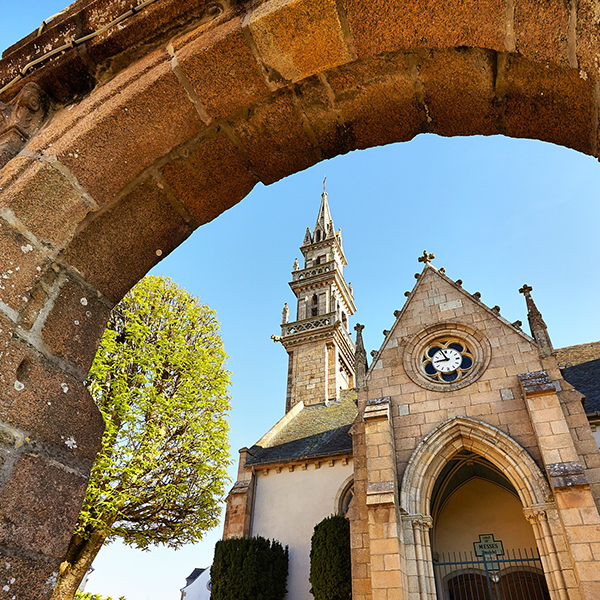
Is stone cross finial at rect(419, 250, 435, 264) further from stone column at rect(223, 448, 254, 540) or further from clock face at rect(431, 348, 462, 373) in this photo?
stone column at rect(223, 448, 254, 540)

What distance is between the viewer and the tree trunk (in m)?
9.46

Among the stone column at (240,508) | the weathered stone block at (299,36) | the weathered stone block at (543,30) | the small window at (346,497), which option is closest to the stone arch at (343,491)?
the small window at (346,497)

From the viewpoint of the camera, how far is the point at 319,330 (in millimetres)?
26844

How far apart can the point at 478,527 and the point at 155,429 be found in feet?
30.7

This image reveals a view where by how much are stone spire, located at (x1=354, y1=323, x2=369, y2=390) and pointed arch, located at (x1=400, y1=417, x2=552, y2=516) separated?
2.25 meters

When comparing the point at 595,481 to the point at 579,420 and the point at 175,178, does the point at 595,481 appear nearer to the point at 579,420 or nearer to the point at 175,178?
the point at 579,420

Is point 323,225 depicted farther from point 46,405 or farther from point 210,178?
point 46,405

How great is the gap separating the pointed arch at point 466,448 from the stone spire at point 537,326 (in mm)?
2339

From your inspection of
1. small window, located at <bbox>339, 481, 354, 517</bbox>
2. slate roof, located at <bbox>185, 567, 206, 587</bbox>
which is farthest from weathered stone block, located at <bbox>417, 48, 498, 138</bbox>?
slate roof, located at <bbox>185, 567, 206, 587</bbox>

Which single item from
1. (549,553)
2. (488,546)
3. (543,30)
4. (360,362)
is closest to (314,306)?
(360,362)

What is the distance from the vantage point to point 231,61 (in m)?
1.96

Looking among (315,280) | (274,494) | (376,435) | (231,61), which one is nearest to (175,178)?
(231,61)

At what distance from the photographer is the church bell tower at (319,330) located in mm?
25094

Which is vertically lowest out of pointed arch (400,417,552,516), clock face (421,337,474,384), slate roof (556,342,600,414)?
pointed arch (400,417,552,516)
